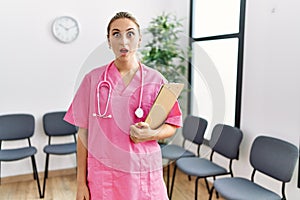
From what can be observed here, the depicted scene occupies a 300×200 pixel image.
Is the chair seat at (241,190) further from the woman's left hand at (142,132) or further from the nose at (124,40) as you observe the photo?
the nose at (124,40)

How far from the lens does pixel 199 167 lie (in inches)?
94.6

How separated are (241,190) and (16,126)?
221cm

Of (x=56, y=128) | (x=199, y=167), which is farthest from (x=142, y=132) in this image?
(x=56, y=128)

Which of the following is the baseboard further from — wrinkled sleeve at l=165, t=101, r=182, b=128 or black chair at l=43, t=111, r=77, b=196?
wrinkled sleeve at l=165, t=101, r=182, b=128

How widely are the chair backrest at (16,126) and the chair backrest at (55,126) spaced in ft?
0.45

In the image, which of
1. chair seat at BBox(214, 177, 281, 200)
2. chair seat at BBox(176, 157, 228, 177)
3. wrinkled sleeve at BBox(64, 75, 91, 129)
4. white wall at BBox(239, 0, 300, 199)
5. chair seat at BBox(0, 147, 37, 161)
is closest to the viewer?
wrinkled sleeve at BBox(64, 75, 91, 129)

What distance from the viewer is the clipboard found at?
823 mm

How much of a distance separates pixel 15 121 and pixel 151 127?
8.24ft

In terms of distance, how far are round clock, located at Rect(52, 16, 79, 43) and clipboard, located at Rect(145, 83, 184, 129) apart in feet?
8.32

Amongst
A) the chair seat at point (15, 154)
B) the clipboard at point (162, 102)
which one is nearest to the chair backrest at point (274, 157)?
the clipboard at point (162, 102)

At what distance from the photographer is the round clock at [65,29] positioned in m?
3.06

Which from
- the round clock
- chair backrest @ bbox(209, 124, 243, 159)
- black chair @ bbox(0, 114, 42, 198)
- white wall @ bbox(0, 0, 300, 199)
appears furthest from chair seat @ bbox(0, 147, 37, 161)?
chair backrest @ bbox(209, 124, 243, 159)

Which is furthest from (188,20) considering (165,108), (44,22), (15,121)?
(165,108)

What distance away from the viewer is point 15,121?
2932mm
